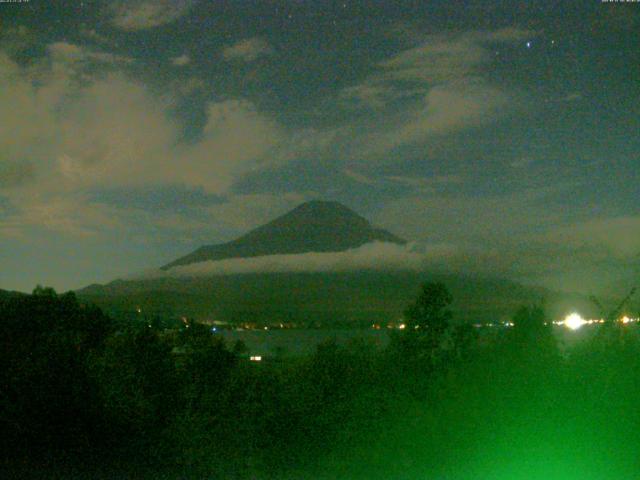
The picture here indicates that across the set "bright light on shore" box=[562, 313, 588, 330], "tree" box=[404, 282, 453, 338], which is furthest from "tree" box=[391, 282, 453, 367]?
"bright light on shore" box=[562, 313, 588, 330]

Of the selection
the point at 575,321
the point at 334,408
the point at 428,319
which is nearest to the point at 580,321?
the point at 575,321

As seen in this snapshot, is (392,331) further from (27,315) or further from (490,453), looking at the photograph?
(27,315)

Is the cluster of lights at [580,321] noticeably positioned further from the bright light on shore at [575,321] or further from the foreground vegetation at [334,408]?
the foreground vegetation at [334,408]

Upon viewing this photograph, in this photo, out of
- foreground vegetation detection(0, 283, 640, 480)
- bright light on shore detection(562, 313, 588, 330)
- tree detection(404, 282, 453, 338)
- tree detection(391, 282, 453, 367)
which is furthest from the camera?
tree detection(404, 282, 453, 338)

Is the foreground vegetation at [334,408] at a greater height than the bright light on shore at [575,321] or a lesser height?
lesser

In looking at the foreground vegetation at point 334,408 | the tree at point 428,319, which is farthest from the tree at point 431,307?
the foreground vegetation at point 334,408

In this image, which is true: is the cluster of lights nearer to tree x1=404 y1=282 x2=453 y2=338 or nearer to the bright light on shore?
the bright light on shore

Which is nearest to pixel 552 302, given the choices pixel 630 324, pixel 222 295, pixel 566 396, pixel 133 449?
pixel 630 324
